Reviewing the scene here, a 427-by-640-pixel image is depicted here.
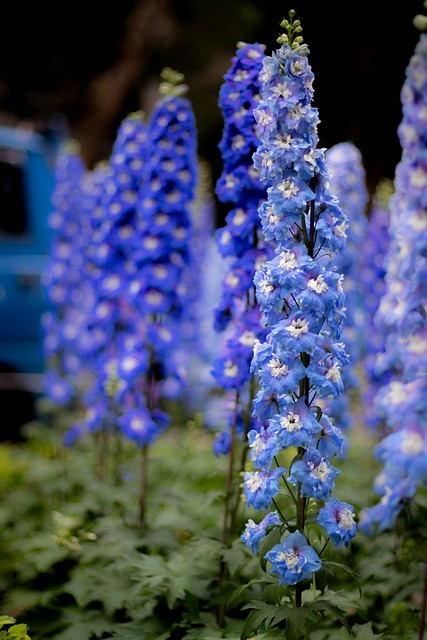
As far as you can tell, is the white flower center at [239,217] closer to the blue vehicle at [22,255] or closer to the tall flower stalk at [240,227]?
the tall flower stalk at [240,227]

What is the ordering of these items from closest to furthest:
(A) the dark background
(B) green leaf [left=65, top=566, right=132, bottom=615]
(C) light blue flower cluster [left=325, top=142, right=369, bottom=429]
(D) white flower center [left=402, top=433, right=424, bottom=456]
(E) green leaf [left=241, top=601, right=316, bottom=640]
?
(D) white flower center [left=402, top=433, right=424, bottom=456], (E) green leaf [left=241, top=601, right=316, bottom=640], (B) green leaf [left=65, top=566, right=132, bottom=615], (C) light blue flower cluster [left=325, top=142, right=369, bottom=429], (A) the dark background

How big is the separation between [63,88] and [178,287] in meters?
9.23

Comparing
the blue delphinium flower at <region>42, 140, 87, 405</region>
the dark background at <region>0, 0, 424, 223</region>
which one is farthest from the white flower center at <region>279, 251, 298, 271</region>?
the dark background at <region>0, 0, 424, 223</region>

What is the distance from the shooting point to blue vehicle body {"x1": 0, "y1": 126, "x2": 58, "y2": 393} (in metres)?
7.62

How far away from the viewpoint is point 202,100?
14.4m

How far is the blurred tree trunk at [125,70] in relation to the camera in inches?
477

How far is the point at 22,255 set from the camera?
A: 25.3 ft

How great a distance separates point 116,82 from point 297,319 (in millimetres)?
10702

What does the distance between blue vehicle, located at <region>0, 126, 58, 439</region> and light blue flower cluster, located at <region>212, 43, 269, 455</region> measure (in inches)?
181

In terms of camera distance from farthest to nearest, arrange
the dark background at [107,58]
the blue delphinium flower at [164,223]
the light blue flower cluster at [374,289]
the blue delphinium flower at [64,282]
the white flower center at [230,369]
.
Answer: the dark background at [107,58] → the blue delphinium flower at [64,282] → the light blue flower cluster at [374,289] → the blue delphinium flower at [164,223] → the white flower center at [230,369]

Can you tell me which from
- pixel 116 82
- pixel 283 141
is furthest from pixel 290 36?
pixel 116 82

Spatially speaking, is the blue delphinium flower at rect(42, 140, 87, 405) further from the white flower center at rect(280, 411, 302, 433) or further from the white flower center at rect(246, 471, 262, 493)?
the white flower center at rect(280, 411, 302, 433)

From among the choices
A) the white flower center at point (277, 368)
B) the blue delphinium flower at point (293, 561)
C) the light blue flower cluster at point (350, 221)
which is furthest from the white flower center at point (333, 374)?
the light blue flower cluster at point (350, 221)

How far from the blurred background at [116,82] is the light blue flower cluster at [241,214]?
0.19 m
